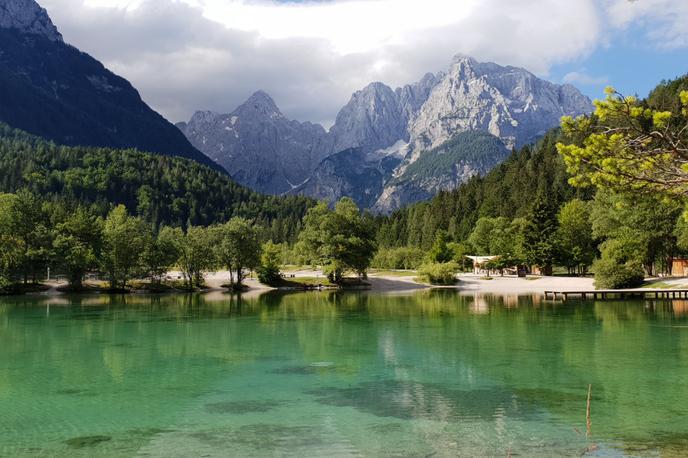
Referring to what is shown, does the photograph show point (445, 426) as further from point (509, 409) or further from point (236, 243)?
point (236, 243)

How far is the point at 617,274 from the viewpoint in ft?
260

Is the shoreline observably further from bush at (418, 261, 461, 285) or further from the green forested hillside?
the green forested hillside

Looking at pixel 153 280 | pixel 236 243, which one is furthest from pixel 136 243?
pixel 236 243

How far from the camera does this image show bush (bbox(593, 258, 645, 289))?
79312mm

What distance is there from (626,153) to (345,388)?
13.5 meters

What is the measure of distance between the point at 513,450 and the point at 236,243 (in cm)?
8438

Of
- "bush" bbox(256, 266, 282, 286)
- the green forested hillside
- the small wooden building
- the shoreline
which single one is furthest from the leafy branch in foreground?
the green forested hillside

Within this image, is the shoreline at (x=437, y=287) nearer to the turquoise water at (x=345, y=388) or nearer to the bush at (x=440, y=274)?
the bush at (x=440, y=274)

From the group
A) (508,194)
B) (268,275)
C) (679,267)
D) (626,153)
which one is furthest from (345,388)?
(508,194)

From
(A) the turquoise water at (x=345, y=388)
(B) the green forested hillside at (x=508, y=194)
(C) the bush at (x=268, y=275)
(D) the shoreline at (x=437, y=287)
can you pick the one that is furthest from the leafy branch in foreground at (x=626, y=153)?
(B) the green forested hillside at (x=508, y=194)

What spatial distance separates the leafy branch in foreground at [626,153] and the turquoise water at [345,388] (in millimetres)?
6758

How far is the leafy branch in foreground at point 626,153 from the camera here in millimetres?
13578

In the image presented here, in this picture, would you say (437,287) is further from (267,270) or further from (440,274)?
(267,270)

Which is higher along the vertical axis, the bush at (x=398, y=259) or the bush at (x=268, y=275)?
the bush at (x=398, y=259)
